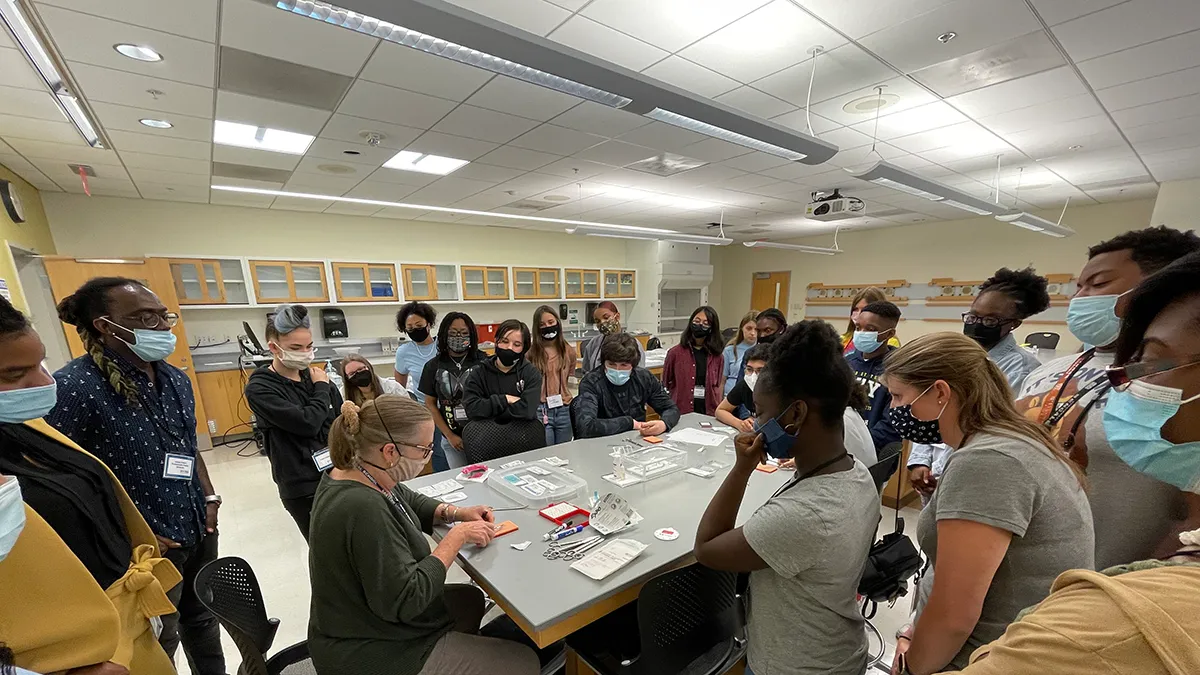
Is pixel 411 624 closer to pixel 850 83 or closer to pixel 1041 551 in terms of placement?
pixel 1041 551

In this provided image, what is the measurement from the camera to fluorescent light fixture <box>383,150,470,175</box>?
367 cm

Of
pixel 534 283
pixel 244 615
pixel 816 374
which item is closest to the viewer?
pixel 816 374

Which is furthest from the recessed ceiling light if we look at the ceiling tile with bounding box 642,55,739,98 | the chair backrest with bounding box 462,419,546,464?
the ceiling tile with bounding box 642,55,739,98

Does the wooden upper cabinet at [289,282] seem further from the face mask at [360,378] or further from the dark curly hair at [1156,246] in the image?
the dark curly hair at [1156,246]

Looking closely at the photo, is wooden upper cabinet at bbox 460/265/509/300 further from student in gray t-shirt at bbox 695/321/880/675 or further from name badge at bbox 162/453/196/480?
student in gray t-shirt at bbox 695/321/880/675

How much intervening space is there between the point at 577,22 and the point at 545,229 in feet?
18.5

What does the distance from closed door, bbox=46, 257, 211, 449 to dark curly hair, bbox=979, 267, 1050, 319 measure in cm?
604

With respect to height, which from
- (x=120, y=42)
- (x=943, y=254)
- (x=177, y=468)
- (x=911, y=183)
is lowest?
(x=177, y=468)

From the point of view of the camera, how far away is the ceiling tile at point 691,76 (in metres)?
2.41

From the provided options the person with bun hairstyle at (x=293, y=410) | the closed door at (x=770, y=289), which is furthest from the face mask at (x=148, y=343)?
the closed door at (x=770, y=289)

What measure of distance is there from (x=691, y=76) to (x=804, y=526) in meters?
2.59

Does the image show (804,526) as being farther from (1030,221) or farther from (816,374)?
(1030,221)

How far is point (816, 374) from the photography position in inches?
40.0

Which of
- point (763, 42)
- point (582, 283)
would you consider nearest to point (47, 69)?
point (763, 42)
